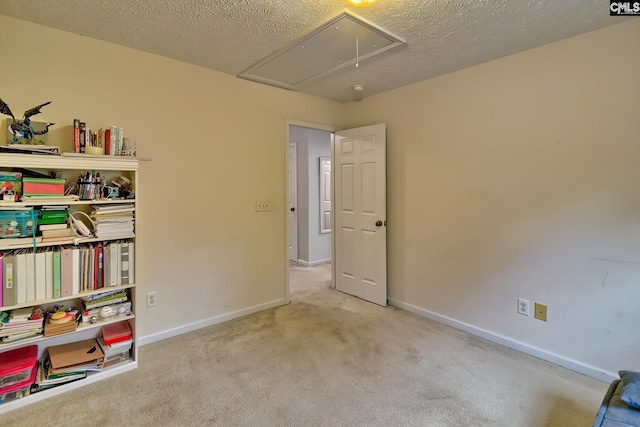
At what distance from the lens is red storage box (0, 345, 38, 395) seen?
5.77 feet

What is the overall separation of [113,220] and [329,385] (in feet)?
5.83

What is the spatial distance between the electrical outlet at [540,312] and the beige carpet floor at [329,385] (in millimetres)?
311

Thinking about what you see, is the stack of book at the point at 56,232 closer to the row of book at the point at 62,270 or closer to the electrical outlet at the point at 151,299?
the row of book at the point at 62,270

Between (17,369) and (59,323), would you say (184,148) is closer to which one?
(59,323)

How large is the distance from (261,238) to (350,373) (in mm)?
1550

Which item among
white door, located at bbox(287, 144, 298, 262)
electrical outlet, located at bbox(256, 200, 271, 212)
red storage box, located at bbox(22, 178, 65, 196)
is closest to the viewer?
red storage box, located at bbox(22, 178, 65, 196)

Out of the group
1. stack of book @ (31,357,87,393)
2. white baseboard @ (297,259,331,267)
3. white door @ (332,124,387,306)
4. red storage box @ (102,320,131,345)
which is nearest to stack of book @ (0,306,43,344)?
stack of book @ (31,357,87,393)

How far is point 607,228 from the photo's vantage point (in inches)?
80.7

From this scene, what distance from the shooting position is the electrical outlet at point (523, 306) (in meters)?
2.41

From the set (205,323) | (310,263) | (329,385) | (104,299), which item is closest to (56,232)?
(104,299)

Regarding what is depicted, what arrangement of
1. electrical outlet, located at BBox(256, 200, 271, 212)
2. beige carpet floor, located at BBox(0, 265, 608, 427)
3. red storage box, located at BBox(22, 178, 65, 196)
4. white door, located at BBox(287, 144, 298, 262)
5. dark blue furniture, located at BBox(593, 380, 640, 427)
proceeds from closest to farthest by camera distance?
dark blue furniture, located at BBox(593, 380, 640, 427) → beige carpet floor, located at BBox(0, 265, 608, 427) → red storage box, located at BBox(22, 178, 65, 196) → electrical outlet, located at BBox(256, 200, 271, 212) → white door, located at BBox(287, 144, 298, 262)

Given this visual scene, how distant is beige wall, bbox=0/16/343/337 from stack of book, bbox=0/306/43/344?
664 mm

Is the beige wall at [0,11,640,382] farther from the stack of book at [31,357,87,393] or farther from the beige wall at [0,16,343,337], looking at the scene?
the stack of book at [31,357,87,393]

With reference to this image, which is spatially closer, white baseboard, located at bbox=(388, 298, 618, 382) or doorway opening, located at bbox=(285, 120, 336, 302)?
white baseboard, located at bbox=(388, 298, 618, 382)
